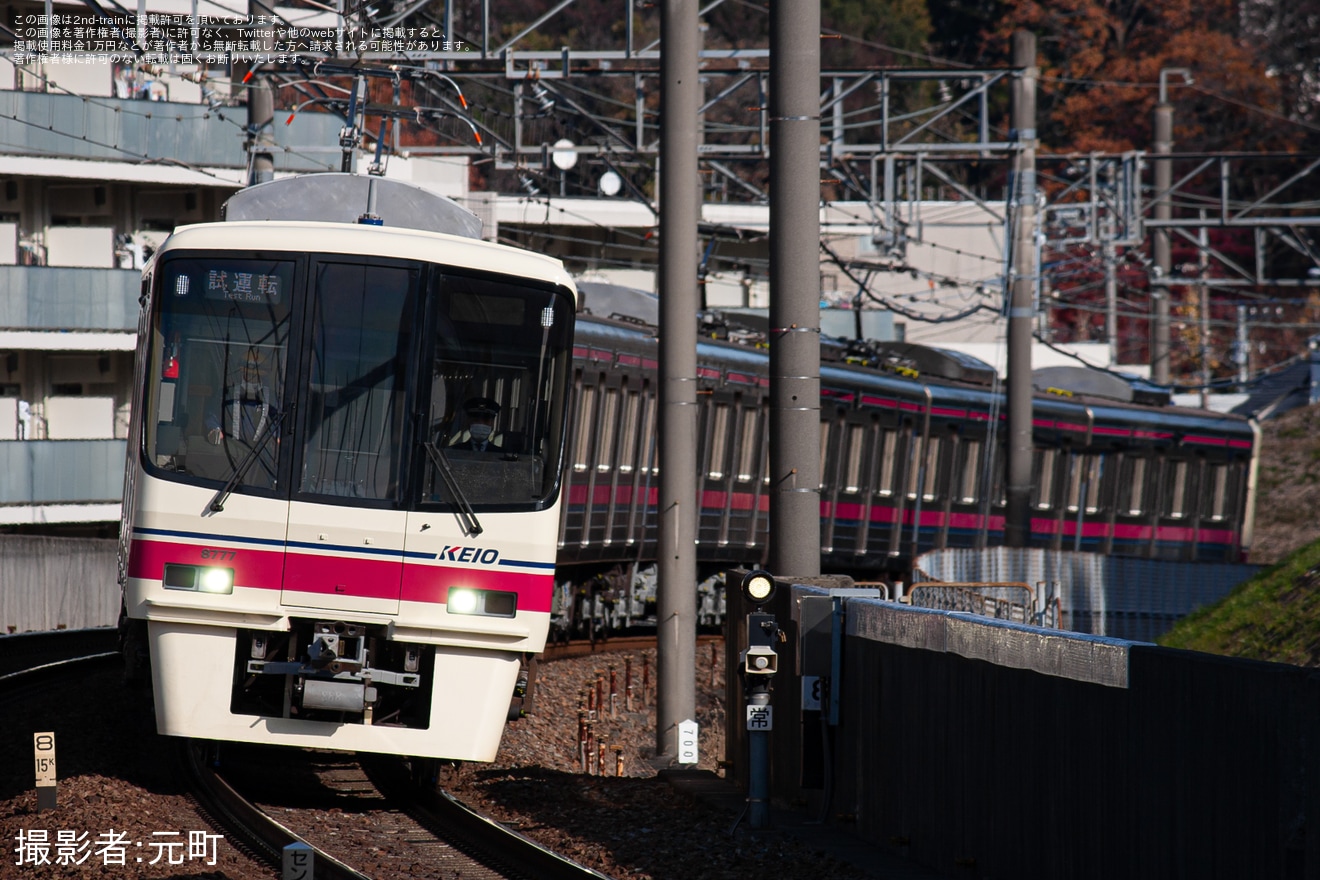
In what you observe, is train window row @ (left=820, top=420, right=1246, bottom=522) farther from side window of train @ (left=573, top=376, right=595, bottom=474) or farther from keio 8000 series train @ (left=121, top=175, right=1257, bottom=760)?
keio 8000 series train @ (left=121, top=175, right=1257, bottom=760)

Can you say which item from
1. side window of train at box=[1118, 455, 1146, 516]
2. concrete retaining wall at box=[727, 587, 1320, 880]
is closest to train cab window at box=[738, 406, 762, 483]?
side window of train at box=[1118, 455, 1146, 516]

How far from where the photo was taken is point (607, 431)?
2036 centimetres

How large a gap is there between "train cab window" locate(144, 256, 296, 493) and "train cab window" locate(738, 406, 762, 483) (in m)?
12.9

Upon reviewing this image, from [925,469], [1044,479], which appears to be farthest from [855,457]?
[1044,479]

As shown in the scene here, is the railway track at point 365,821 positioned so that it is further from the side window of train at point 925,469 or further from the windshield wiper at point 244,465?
the side window of train at point 925,469

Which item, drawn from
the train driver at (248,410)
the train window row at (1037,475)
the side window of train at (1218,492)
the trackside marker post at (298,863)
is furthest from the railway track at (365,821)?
the side window of train at (1218,492)

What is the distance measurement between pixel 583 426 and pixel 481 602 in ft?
30.5

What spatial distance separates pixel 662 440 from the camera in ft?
47.3

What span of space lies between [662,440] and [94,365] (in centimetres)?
1816

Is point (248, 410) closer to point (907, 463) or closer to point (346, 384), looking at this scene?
point (346, 384)

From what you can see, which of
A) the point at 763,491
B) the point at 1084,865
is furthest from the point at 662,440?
the point at 763,491

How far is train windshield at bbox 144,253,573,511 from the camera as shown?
10367 mm

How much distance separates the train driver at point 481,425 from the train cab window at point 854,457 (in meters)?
14.4

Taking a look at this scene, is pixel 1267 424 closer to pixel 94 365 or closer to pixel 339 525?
pixel 94 365
